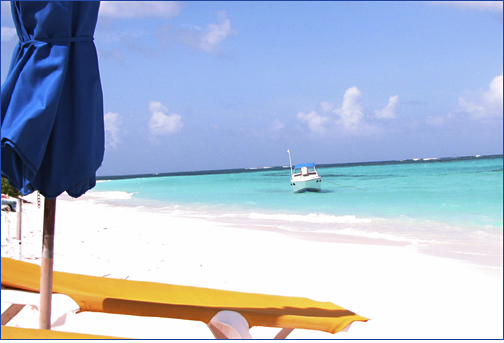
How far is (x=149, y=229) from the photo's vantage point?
27.6 ft

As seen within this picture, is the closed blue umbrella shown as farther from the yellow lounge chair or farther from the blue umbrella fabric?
the yellow lounge chair

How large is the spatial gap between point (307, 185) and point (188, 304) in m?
19.0

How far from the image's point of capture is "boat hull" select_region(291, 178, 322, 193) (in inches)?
824

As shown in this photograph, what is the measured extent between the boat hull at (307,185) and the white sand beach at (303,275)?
1340cm

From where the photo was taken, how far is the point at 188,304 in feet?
7.41

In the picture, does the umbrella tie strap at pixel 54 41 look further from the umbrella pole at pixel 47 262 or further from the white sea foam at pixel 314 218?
the white sea foam at pixel 314 218

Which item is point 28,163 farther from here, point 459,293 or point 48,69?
point 459,293

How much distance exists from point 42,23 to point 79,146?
1.59ft

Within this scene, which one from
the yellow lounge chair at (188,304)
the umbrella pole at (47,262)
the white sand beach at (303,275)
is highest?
the umbrella pole at (47,262)

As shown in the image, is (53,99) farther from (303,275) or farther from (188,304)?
(303,275)

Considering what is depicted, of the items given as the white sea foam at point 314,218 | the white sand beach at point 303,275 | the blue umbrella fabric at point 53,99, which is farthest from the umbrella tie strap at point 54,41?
the white sea foam at point 314,218

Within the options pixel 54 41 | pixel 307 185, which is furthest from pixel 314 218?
pixel 54 41

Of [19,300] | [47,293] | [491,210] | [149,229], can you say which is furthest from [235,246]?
[491,210]

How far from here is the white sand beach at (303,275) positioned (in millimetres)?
3199
